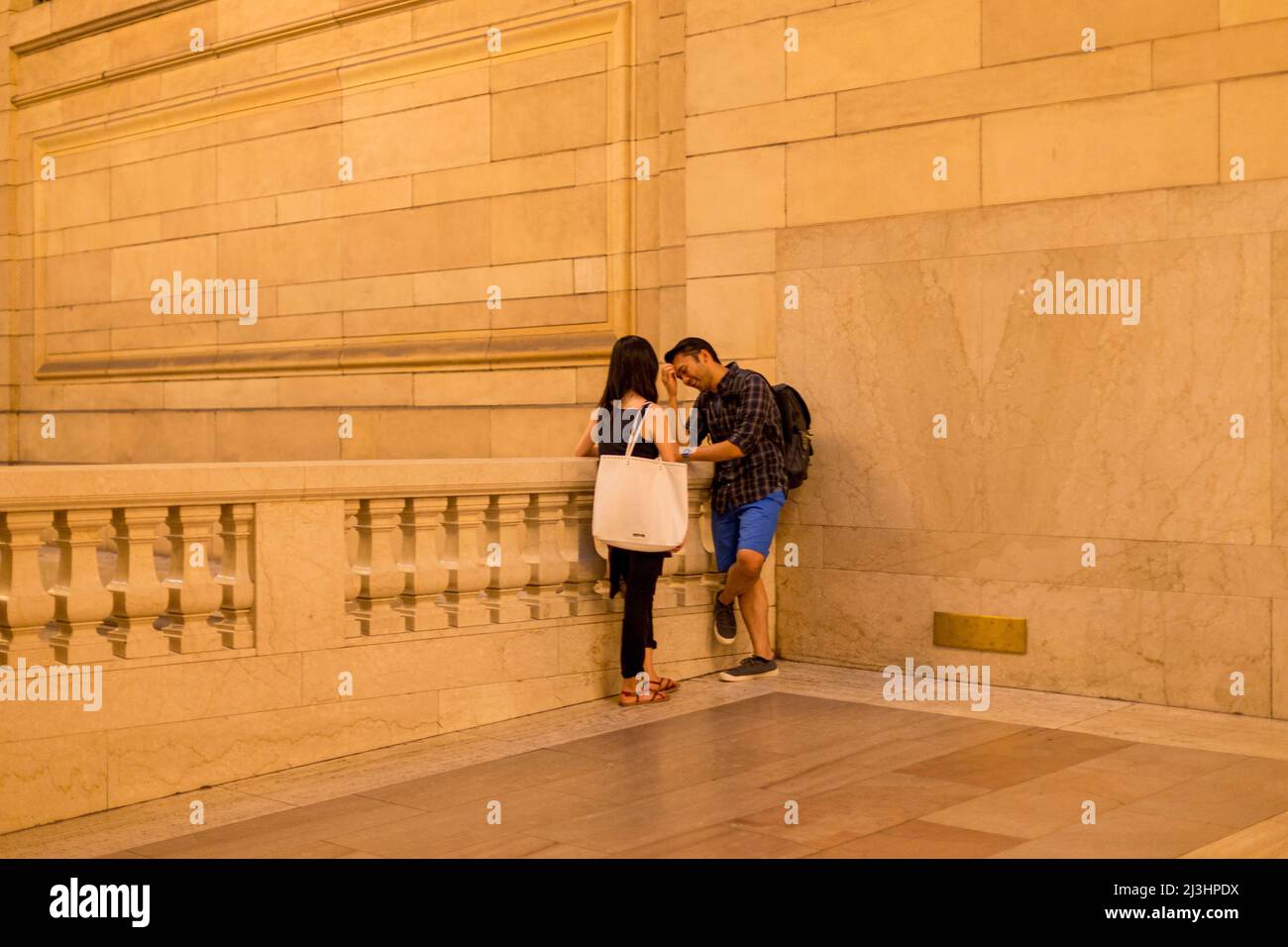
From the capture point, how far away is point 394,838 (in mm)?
5559

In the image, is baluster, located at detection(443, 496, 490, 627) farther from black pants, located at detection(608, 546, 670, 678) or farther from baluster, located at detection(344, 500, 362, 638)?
black pants, located at detection(608, 546, 670, 678)

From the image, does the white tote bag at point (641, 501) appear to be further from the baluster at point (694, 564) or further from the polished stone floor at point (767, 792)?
the baluster at point (694, 564)

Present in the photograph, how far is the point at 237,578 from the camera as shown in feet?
22.5

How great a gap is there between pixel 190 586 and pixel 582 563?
2.44 meters

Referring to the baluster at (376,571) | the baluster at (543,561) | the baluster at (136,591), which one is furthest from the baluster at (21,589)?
the baluster at (543,561)

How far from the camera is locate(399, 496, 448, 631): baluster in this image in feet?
24.9

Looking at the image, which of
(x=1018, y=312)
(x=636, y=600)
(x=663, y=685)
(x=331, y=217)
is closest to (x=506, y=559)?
(x=636, y=600)

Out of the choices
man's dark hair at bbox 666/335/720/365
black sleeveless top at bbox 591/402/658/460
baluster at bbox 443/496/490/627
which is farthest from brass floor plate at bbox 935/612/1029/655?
baluster at bbox 443/496/490/627

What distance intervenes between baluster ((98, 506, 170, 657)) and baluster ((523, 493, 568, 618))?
219 centimetres

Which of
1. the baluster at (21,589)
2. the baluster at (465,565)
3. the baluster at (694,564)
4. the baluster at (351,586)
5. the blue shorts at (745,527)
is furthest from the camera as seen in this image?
the baluster at (694,564)

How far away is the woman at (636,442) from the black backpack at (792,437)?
45.1 inches

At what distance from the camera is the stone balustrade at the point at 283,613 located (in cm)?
621

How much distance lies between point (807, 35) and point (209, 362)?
751 centimetres

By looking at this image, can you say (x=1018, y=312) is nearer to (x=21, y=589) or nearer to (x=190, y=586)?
(x=190, y=586)
